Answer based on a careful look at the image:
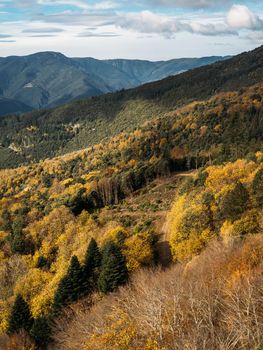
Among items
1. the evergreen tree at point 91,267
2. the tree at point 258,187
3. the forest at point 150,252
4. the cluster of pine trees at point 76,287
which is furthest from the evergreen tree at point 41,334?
the tree at point 258,187

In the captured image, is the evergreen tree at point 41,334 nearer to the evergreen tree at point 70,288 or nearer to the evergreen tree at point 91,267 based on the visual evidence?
the evergreen tree at point 70,288

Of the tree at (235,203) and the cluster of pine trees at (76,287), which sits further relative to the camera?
the tree at (235,203)

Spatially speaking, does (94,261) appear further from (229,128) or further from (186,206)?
(229,128)

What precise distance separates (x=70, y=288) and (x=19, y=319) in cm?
708

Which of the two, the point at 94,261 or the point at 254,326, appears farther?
the point at 94,261

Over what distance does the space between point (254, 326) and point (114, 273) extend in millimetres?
27955

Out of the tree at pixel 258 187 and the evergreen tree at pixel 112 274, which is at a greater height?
the tree at pixel 258 187

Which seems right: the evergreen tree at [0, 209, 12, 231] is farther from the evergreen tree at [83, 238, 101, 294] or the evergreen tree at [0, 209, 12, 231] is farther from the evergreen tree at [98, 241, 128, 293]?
the evergreen tree at [98, 241, 128, 293]

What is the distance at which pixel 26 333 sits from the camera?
41406mm

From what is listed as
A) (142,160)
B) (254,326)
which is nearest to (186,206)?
(254,326)

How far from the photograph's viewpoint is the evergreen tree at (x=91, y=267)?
4956 centimetres

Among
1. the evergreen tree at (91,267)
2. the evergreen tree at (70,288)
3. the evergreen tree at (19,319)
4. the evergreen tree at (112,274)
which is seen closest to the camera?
the evergreen tree at (19,319)

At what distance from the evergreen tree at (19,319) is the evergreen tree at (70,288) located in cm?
358

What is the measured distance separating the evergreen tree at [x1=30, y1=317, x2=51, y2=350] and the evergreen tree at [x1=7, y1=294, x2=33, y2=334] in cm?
255
